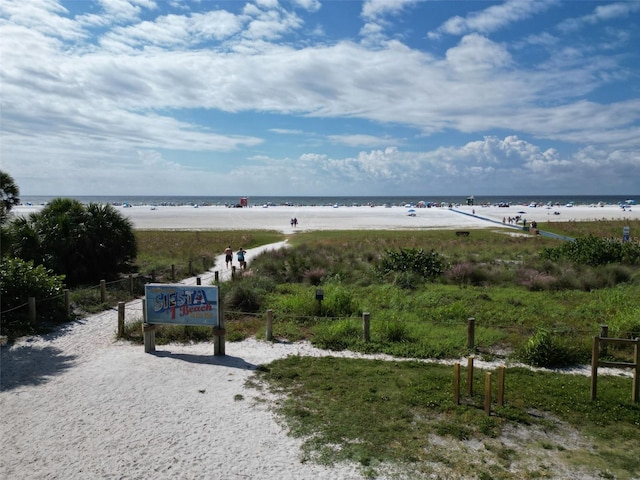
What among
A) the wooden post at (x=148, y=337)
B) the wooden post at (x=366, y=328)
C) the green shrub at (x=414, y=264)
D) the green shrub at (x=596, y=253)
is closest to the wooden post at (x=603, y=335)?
the wooden post at (x=366, y=328)

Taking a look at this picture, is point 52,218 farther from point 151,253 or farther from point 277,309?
point 277,309

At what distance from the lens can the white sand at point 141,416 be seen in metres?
6.34

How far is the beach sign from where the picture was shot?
11.4 m

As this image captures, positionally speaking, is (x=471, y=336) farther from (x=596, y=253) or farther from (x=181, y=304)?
(x=596, y=253)

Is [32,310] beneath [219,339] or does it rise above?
above

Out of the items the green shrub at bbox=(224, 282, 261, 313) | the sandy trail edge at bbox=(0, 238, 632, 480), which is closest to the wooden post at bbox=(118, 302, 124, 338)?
the sandy trail edge at bbox=(0, 238, 632, 480)

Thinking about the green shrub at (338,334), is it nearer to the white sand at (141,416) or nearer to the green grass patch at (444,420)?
the white sand at (141,416)

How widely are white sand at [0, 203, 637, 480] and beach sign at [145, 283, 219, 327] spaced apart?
805 millimetres

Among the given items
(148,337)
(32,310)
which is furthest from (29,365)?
(32,310)

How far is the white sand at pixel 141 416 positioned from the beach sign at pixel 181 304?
0.80 meters

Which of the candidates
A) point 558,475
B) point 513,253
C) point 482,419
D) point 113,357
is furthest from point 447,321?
point 513,253

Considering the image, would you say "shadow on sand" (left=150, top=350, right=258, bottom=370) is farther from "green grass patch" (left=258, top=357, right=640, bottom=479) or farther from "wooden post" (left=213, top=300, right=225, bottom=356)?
"green grass patch" (left=258, top=357, right=640, bottom=479)

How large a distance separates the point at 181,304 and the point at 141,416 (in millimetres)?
4023

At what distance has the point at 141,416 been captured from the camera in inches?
307
